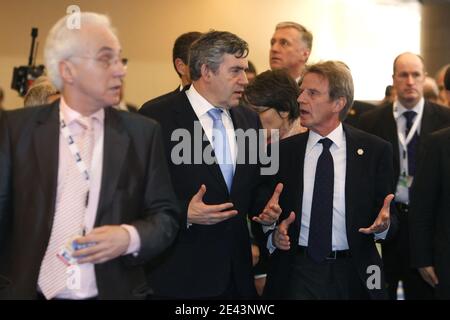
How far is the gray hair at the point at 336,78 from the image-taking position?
4.16 m

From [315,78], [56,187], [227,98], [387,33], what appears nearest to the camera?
[56,187]

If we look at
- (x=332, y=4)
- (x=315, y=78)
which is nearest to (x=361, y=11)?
(x=332, y=4)

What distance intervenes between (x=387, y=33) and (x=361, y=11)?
0.43 metres

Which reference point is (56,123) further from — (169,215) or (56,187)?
(169,215)

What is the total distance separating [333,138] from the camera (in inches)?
158

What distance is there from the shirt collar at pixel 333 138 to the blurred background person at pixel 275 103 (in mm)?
506

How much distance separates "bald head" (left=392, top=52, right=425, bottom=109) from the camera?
19.1 feet

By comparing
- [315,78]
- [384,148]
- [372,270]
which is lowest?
[372,270]

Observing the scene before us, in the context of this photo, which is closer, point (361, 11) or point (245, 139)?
point (245, 139)

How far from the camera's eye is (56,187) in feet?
8.93

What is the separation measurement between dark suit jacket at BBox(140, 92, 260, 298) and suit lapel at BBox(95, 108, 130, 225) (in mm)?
930

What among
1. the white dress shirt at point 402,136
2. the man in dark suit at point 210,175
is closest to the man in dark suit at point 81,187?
the man in dark suit at point 210,175

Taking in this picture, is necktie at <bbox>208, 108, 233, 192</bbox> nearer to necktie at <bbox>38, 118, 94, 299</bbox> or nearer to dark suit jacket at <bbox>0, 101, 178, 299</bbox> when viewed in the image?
dark suit jacket at <bbox>0, 101, 178, 299</bbox>

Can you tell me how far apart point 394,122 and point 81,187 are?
11.1ft
